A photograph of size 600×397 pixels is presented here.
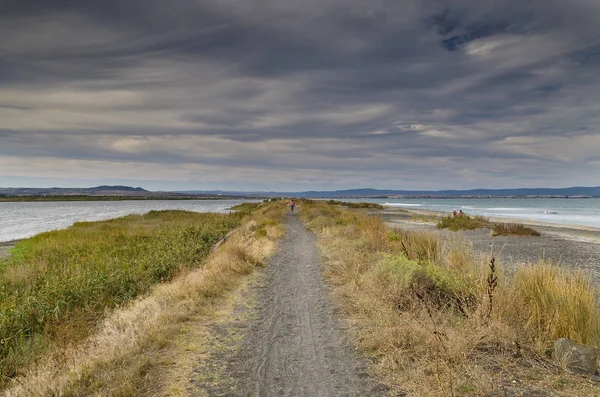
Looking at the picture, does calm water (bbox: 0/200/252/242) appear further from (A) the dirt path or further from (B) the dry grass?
(A) the dirt path

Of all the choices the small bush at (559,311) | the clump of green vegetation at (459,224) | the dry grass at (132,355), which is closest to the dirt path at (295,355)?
the dry grass at (132,355)

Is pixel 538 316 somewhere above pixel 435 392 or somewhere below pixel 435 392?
above

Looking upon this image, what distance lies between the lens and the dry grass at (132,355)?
5.16m

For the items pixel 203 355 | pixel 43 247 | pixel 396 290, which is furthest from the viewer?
pixel 43 247

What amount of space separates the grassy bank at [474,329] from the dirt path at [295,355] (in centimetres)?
45

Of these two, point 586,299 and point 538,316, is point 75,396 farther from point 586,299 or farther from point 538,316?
point 586,299

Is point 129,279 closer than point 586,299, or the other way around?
point 586,299

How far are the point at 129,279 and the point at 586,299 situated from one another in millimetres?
12603

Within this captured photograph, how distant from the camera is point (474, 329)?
6.53 m

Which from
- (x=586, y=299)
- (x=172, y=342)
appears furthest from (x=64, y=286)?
(x=586, y=299)

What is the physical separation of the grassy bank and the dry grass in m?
3.26

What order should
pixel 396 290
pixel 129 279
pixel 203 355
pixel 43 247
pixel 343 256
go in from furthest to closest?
pixel 43 247
pixel 343 256
pixel 129 279
pixel 396 290
pixel 203 355

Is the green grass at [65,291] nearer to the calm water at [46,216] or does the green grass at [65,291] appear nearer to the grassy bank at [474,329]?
the grassy bank at [474,329]

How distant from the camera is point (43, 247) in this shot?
77.1ft
